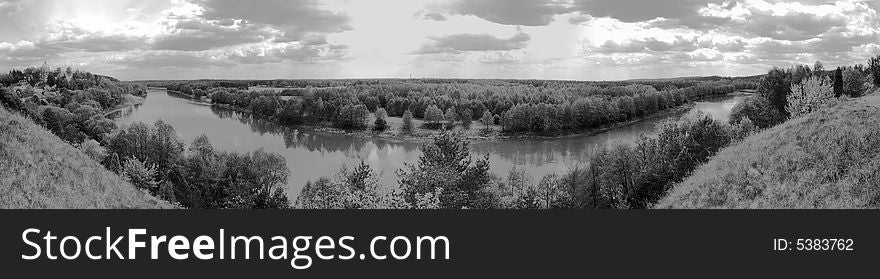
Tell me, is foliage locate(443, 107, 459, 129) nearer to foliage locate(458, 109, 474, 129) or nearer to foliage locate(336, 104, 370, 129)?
foliage locate(458, 109, 474, 129)

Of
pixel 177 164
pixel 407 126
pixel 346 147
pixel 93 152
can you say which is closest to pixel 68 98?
pixel 346 147

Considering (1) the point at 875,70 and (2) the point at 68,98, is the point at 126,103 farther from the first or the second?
(1) the point at 875,70

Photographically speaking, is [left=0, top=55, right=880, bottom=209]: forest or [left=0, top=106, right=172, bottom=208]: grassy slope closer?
[left=0, top=106, right=172, bottom=208]: grassy slope

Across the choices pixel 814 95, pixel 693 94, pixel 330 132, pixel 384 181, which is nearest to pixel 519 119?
pixel 330 132

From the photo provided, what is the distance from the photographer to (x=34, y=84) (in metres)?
121

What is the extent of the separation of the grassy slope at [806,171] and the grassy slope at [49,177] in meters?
16.3

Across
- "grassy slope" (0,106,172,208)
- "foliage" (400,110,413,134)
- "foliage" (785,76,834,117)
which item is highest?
"foliage" (785,76,834,117)

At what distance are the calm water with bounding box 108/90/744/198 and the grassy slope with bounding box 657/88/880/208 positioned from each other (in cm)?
3905

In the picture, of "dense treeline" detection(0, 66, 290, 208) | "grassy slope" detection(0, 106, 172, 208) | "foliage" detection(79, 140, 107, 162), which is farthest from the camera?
"dense treeline" detection(0, 66, 290, 208)

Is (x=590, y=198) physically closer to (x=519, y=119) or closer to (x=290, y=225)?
(x=290, y=225)

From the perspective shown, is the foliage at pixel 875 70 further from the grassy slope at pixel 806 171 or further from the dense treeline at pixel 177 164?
the dense treeline at pixel 177 164

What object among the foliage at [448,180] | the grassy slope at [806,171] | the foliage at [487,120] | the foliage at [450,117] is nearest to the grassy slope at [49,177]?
the foliage at [448,180]

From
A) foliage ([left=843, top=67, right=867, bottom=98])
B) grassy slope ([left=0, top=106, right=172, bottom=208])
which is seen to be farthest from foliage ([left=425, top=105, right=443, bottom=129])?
grassy slope ([left=0, top=106, right=172, bottom=208])

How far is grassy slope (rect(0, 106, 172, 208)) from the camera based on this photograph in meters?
14.1
